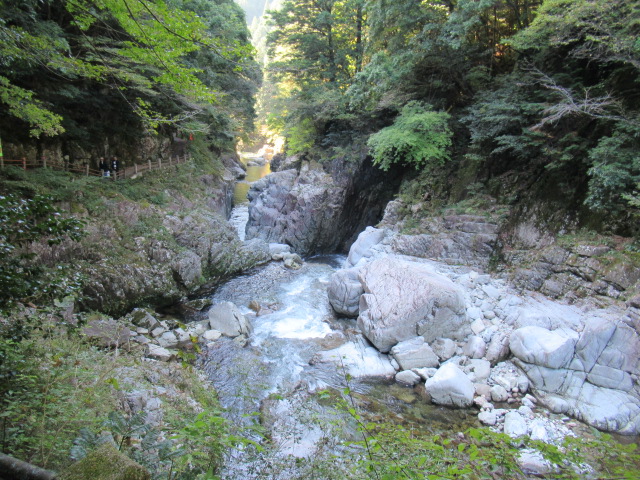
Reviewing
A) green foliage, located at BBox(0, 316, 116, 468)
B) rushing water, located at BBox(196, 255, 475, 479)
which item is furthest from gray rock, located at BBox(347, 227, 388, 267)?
green foliage, located at BBox(0, 316, 116, 468)

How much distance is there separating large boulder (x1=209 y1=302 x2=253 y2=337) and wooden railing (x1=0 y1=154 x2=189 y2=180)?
25.8ft

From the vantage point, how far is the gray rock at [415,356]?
8.60 meters

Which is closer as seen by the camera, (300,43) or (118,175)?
(118,175)

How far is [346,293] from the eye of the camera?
37.6 ft

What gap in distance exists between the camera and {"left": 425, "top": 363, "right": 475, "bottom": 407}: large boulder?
7434mm

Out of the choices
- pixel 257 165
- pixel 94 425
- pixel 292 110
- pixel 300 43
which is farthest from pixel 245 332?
pixel 257 165

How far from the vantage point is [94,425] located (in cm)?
331

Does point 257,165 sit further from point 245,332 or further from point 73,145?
point 245,332

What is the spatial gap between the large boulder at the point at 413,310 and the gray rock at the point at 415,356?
15.1 inches

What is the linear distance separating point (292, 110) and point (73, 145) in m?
11.4

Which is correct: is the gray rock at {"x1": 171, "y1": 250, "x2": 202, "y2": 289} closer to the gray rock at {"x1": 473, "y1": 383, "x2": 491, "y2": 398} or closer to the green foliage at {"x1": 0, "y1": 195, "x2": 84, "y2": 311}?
the green foliage at {"x1": 0, "y1": 195, "x2": 84, "y2": 311}

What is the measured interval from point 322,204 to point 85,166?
11523 mm

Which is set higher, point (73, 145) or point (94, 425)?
point (73, 145)

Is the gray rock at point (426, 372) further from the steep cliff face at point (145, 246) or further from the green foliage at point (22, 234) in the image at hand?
the steep cliff face at point (145, 246)
